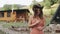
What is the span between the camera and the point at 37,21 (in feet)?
5.39

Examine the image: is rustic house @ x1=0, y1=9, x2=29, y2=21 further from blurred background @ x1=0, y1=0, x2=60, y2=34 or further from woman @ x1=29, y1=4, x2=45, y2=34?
woman @ x1=29, y1=4, x2=45, y2=34

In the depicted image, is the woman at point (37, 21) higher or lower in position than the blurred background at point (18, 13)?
higher

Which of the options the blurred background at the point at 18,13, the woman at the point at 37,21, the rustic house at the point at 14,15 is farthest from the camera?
the rustic house at the point at 14,15

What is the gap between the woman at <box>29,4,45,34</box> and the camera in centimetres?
164

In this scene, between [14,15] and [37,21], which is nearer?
[37,21]

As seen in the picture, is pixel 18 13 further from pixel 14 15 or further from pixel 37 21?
pixel 37 21

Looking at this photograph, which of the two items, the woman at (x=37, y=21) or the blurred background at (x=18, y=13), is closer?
the woman at (x=37, y=21)

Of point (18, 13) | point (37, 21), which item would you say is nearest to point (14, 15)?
point (18, 13)

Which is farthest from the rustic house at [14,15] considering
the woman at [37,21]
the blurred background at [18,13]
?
the woman at [37,21]

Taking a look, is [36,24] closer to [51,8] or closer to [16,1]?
[51,8]

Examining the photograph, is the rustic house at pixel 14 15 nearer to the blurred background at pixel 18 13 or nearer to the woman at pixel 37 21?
the blurred background at pixel 18 13

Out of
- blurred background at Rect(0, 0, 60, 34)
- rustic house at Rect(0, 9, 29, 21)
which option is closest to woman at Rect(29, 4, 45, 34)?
blurred background at Rect(0, 0, 60, 34)

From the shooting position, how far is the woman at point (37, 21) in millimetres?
1641

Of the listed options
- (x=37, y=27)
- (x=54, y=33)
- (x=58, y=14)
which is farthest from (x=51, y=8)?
(x=37, y=27)
